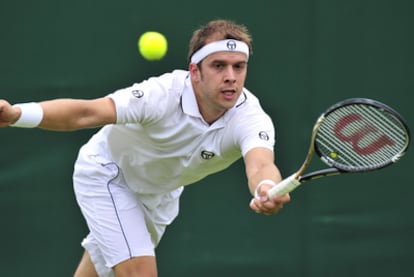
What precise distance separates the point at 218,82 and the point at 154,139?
41cm

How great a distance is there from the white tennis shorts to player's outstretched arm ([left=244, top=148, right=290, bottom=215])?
0.87 meters

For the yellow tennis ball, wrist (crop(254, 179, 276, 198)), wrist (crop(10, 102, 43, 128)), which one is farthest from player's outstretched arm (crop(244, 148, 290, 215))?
the yellow tennis ball

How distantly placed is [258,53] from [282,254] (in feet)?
3.86

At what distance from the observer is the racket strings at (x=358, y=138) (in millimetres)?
3674

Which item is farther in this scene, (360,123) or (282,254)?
(282,254)

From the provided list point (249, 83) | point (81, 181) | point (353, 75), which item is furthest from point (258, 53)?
point (81, 181)

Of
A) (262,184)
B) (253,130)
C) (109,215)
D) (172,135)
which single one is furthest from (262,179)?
(109,215)

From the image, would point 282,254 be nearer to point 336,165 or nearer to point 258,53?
point 258,53

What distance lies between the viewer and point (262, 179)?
3.69 metres

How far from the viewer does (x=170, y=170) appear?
4.52 metres

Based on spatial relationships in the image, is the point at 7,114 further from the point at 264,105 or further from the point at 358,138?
the point at 264,105

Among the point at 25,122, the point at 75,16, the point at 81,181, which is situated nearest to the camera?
the point at 25,122

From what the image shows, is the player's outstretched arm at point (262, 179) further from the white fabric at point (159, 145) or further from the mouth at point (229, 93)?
the mouth at point (229, 93)

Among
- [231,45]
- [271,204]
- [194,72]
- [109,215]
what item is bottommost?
[109,215]
